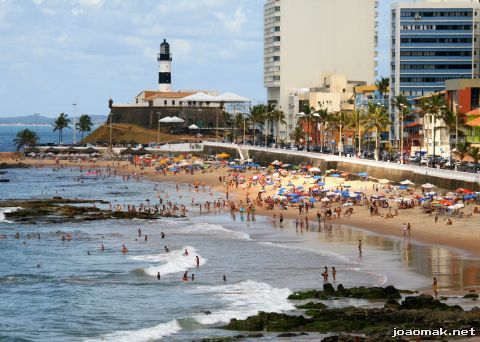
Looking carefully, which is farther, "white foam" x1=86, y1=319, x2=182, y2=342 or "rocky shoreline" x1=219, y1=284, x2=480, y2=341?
"white foam" x1=86, y1=319, x2=182, y2=342

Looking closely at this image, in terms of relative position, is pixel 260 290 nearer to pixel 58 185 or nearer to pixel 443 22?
pixel 58 185

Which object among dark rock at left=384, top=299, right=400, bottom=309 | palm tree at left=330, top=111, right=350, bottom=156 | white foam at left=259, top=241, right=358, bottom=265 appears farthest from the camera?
palm tree at left=330, top=111, right=350, bottom=156

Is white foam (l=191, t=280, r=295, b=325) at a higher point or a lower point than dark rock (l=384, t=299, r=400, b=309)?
lower

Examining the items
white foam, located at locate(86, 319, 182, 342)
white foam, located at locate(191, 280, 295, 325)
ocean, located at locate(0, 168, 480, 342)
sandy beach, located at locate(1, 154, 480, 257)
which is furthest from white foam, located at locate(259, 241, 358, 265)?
white foam, located at locate(86, 319, 182, 342)

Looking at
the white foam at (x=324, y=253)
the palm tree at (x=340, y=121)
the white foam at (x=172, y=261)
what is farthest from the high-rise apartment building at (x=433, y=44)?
the white foam at (x=172, y=261)

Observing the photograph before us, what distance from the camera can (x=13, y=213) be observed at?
9281 centimetres

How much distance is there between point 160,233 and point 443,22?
95855 mm

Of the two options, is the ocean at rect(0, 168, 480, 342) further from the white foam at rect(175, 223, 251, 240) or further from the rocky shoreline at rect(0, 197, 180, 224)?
the rocky shoreline at rect(0, 197, 180, 224)

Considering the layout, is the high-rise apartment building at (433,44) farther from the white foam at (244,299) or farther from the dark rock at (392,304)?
the dark rock at (392,304)

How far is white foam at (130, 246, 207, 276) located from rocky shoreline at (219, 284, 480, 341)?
15.3 meters

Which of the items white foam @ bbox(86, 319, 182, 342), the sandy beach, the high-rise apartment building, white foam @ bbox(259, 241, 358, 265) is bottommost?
white foam @ bbox(86, 319, 182, 342)

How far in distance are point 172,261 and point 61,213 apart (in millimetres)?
31791

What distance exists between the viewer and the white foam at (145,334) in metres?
42.6

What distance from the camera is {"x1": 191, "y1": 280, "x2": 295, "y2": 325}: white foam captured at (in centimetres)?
4588
